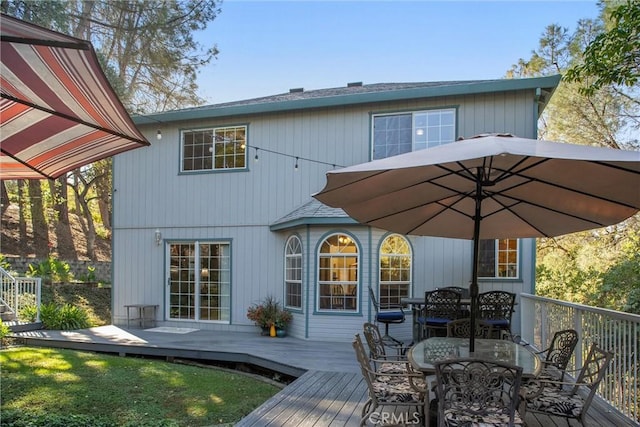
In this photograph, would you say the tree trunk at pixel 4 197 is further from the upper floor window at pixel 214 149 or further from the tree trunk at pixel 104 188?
the upper floor window at pixel 214 149

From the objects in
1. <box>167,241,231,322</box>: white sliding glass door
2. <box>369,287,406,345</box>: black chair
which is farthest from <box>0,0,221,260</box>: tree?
<box>369,287,406,345</box>: black chair

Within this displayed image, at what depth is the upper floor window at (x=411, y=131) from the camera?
27.9 ft

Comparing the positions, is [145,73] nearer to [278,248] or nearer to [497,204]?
[278,248]

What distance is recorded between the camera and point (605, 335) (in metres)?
4.45

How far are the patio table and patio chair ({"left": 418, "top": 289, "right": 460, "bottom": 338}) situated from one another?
226 centimetres

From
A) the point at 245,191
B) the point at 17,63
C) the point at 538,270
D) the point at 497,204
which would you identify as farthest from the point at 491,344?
the point at 538,270

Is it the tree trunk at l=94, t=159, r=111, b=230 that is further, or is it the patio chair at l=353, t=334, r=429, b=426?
the tree trunk at l=94, t=159, r=111, b=230

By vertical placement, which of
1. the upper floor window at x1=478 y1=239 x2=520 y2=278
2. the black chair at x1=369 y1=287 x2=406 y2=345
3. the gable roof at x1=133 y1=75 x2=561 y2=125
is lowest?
the black chair at x1=369 y1=287 x2=406 y2=345

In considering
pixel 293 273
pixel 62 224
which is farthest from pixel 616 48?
pixel 62 224

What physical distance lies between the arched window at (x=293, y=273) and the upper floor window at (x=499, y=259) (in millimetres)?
3336

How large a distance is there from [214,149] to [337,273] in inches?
158

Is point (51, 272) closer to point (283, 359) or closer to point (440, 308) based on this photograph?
point (283, 359)

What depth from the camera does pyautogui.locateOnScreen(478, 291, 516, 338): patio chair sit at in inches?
252

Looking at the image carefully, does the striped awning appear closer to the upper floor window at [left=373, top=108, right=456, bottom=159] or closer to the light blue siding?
the light blue siding
